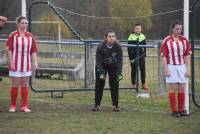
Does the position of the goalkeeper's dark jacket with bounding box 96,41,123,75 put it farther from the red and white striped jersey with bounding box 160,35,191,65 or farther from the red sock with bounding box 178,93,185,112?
the red sock with bounding box 178,93,185,112

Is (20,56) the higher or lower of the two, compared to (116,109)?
higher

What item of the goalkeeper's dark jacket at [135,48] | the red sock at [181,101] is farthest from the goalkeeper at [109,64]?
the goalkeeper's dark jacket at [135,48]

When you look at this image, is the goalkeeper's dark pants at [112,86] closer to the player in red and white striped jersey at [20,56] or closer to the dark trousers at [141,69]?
the player in red and white striped jersey at [20,56]

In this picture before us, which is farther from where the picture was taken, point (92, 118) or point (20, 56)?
point (20, 56)

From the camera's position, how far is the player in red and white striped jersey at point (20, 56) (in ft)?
31.2

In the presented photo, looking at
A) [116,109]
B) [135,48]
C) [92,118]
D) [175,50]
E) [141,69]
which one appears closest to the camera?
[92,118]

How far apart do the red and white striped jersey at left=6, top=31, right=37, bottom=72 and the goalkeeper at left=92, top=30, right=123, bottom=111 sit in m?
1.29

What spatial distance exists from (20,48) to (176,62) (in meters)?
2.83

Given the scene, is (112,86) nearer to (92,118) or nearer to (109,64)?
(109,64)

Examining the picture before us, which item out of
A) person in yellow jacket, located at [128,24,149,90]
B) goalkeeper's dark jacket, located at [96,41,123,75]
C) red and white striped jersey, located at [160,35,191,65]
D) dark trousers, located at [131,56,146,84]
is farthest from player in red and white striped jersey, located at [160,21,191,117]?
dark trousers, located at [131,56,146,84]

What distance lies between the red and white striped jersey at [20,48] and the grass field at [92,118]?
33.9 inches

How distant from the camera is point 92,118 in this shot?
8938mm

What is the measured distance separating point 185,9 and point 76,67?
548cm

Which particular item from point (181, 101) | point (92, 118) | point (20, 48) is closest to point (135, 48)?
point (181, 101)
